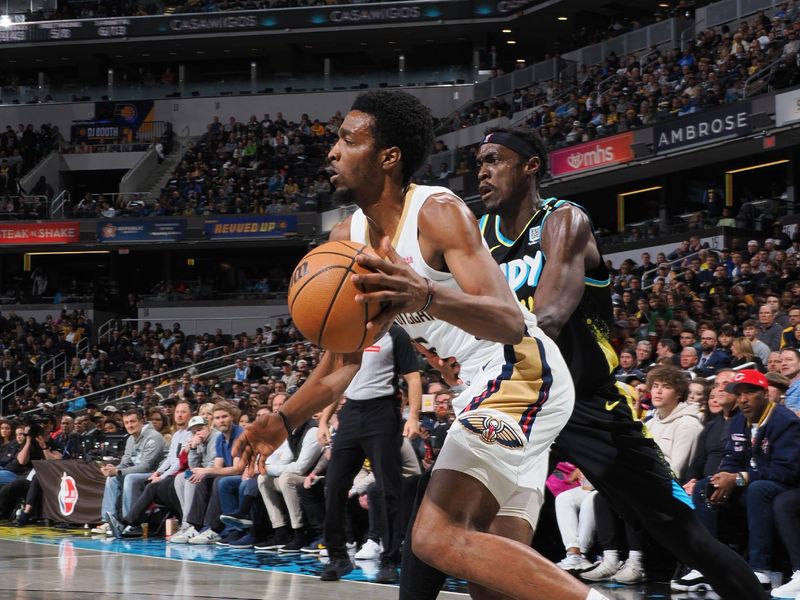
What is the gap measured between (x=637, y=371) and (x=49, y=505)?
23.6ft

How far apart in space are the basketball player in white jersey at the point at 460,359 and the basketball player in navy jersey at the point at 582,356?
14.7 inches

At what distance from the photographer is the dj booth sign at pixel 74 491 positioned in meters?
12.0

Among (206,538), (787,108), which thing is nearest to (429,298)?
(206,538)

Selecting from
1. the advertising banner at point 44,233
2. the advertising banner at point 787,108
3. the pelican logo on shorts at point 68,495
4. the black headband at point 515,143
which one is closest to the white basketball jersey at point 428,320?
the black headband at point 515,143

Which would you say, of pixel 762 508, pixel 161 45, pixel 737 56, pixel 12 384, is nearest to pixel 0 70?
pixel 161 45

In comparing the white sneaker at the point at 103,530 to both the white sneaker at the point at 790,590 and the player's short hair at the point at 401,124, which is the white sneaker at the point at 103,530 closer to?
the white sneaker at the point at 790,590

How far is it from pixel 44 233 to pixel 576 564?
2879cm

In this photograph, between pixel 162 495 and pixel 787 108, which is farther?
pixel 787 108

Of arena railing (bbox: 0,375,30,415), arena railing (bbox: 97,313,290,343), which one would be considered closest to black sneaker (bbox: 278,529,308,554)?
arena railing (bbox: 97,313,290,343)

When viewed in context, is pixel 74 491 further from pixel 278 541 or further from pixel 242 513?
pixel 278 541

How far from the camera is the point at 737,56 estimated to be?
21.8m

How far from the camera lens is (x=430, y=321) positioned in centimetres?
338

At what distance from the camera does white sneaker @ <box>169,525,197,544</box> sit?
10.1 m

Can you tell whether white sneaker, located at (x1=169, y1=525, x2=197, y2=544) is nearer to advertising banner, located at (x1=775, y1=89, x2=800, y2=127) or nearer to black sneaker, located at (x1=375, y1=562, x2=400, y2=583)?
black sneaker, located at (x1=375, y1=562, x2=400, y2=583)
